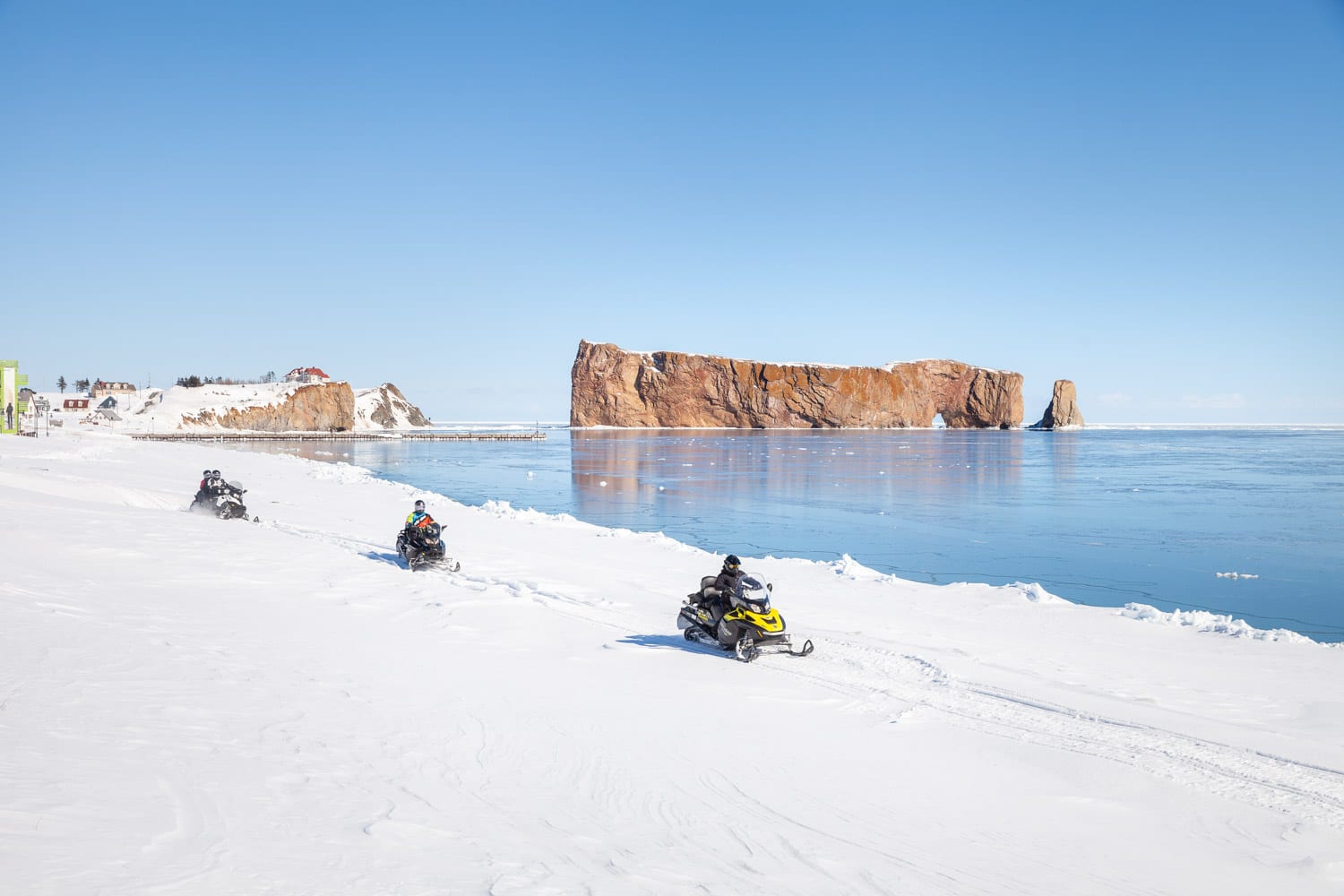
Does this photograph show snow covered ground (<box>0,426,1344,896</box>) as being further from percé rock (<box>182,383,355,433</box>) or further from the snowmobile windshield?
percé rock (<box>182,383,355,433</box>)

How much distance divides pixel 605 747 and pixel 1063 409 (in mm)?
189659

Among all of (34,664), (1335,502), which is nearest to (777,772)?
(34,664)

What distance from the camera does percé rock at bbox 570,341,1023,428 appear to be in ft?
514

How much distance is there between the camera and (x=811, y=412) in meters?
161

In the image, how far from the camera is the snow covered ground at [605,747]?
4168mm

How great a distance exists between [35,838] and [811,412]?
16010 cm

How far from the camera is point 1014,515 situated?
93.6 ft

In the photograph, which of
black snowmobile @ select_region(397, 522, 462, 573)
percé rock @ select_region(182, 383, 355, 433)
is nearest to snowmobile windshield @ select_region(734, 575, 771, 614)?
black snowmobile @ select_region(397, 522, 462, 573)

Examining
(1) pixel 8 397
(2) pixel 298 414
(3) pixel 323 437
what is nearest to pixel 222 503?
(1) pixel 8 397

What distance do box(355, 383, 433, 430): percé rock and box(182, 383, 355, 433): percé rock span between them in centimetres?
1644

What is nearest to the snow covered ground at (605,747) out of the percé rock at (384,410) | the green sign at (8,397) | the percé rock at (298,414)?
the green sign at (8,397)

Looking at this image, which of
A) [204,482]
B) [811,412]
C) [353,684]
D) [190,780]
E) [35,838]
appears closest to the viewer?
[35,838]

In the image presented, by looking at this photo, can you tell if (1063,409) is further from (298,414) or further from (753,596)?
(753,596)

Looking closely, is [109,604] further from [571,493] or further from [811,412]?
[811,412]
